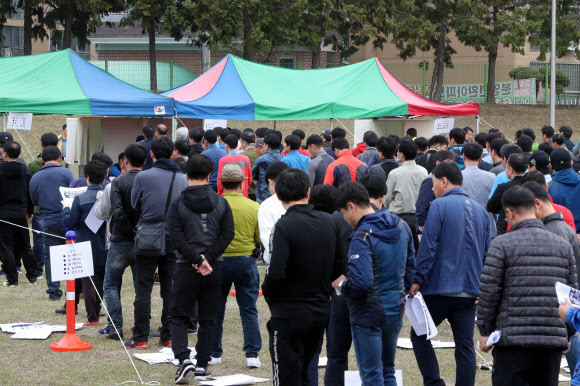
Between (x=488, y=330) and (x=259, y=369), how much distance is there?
2.76 meters

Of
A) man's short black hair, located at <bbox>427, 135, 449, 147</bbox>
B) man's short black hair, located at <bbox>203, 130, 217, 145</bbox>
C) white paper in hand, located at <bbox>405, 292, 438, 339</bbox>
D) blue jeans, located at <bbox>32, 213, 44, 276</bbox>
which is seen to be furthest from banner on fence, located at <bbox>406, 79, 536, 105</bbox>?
white paper in hand, located at <bbox>405, 292, 438, 339</bbox>

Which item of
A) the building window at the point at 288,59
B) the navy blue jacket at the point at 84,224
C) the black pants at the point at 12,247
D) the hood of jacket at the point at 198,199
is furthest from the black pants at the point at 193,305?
the building window at the point at 288,59

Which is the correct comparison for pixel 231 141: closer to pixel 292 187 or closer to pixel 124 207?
pixel 124 207

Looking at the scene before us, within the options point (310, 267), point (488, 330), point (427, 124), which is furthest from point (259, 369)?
point (427, 124)

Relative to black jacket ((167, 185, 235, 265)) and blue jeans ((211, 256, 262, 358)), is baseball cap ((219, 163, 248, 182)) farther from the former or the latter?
blue jeans ((211, 256, 262, 358))

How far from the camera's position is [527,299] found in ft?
14.8

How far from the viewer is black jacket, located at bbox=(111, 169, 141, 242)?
24.4 feet

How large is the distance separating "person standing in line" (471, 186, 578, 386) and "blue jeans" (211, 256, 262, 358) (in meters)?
2.64

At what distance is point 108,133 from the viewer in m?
16.0

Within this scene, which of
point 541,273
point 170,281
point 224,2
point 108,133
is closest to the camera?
point 541,273

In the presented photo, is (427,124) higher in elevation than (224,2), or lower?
lower

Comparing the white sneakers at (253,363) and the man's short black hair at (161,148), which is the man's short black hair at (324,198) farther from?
the man's short black hair at (161,148)

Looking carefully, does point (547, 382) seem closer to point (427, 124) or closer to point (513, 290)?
point (513, 290)

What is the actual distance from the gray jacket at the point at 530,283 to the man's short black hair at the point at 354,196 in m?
0.92
